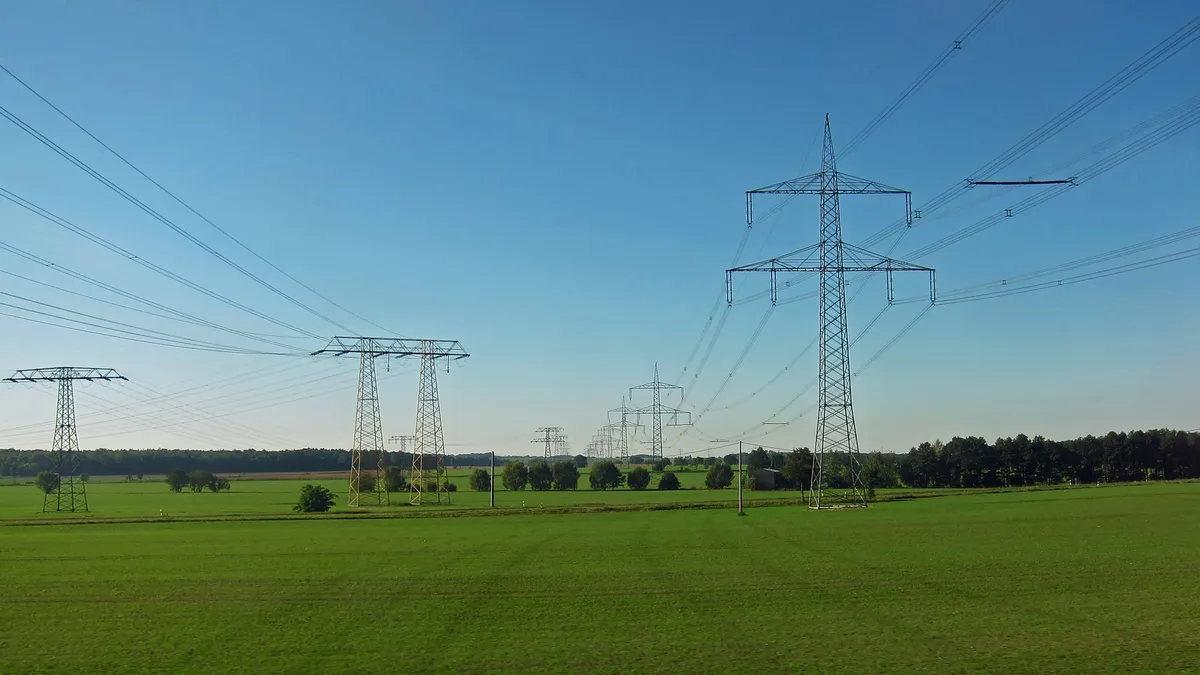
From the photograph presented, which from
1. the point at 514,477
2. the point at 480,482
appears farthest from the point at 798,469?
Result: the point at 480,482

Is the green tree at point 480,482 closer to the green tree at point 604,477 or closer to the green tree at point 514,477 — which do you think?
the green tree at point 514,477

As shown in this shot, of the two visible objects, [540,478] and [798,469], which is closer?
[798,469]

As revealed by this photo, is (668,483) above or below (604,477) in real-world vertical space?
below

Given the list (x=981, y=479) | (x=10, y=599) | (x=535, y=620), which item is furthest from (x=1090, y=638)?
(x=981, y=479)

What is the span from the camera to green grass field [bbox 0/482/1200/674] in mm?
17438

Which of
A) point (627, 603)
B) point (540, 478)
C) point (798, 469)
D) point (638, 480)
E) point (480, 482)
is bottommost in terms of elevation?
point (480, 482)

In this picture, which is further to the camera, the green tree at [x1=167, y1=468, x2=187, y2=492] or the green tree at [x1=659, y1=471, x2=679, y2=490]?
the green tree at [x1=167, y1=468, x2=187, y2=492]

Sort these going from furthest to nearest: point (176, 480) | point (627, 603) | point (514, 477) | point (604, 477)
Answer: point (604, 477)
point (176, 480)
point (514, 477)
point (627, 603)

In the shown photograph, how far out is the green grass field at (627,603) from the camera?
17438 mm

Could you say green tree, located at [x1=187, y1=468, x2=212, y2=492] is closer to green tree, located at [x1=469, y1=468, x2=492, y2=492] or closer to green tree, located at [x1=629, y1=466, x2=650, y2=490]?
green tree, located at [x1=469, y1=468, x2=492, y2=492]

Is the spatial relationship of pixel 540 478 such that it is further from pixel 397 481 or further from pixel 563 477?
pixel 397 481

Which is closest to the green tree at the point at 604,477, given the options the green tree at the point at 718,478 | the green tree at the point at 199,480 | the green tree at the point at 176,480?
the green tree at the point at 718,478

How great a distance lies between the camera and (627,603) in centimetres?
2391

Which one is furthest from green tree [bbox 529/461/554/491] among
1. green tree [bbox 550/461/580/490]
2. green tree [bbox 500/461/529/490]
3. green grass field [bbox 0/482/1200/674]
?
green grass field [bbox 0/482/1200/674]
